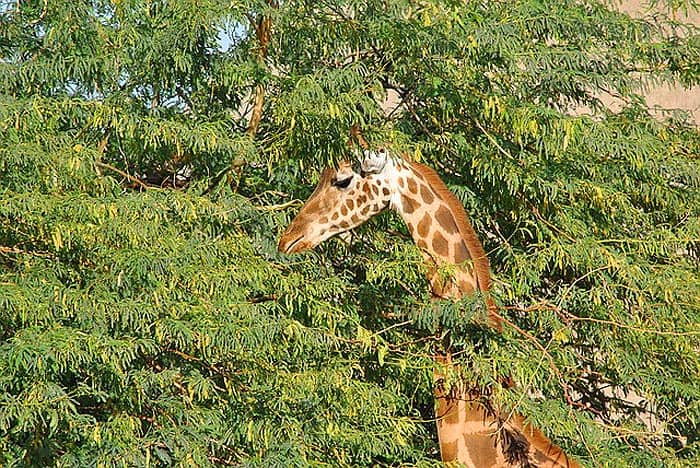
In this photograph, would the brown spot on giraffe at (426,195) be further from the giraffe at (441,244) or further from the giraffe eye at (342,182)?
the giraffe eye at (342,182)

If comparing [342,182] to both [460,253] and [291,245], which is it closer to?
[291,245]

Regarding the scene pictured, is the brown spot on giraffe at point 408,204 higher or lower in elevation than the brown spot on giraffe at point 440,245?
higher

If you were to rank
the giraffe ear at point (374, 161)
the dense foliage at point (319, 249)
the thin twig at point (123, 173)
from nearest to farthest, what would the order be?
the dense foliage at point (319, 249), the giraffe ear at point (374, 161), the thin twig at point (123, 173)

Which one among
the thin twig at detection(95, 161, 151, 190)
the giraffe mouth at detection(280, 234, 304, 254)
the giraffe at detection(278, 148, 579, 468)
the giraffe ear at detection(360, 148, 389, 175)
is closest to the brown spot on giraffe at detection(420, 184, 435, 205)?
the giraffe at detection(278, 148, 579, 468)

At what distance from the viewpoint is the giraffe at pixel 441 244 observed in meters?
3.34

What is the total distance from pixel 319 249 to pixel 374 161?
51 centimetres

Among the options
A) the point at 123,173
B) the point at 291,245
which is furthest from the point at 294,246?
the point at 123,173

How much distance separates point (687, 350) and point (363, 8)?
56.0 inches

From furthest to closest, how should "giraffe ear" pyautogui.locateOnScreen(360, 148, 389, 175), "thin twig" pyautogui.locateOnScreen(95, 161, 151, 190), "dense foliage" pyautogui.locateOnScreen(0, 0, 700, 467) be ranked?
1. "thin twig" pyautogui.locateOnScreen(95, 161, 151, 190)
2. "giraffe ear" pyautogui.locateOnScreen(360, 148, 389, 175)
3. "dense foliage" pyautogui.locateOnScreen(0, 0, 700, 467)

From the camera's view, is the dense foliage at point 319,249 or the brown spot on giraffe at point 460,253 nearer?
the dense foliage at point 319,249

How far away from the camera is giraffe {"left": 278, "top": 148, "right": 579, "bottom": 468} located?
334 cm

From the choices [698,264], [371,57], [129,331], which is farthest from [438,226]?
[698,264]

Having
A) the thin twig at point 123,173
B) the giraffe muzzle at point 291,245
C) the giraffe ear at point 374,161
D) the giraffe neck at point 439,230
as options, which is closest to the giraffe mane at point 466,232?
the giraffe neck at point 439,230

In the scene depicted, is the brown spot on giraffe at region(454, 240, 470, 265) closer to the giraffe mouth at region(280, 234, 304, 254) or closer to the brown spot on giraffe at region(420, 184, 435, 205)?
the brown spot on giraffe at region(420, 184, 435, 205)
